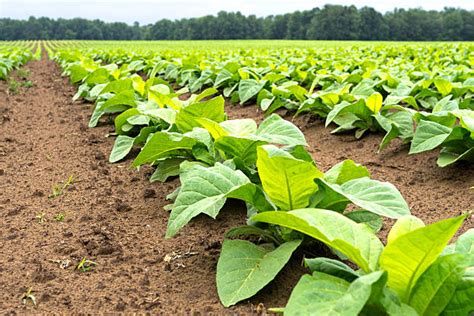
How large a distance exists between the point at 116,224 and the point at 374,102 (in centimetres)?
228

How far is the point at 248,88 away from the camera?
222 inches

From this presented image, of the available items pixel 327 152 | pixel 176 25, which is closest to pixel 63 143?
pixel 327 152

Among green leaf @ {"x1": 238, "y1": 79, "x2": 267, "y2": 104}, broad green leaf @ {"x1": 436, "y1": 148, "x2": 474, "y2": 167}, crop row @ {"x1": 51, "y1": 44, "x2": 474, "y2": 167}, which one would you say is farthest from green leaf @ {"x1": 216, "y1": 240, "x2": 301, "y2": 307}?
green leaf @ {"x1": 238, "y1": 79, "x2": 267, "y2": 104}

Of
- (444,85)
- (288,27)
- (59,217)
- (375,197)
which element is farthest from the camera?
(288,27)

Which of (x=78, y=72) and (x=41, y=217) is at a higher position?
(x=78, y=72)

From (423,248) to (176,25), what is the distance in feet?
239

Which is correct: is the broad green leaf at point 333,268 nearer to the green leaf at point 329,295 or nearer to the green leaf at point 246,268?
the green leaf at point 329,295

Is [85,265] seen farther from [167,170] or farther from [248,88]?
[248,88]

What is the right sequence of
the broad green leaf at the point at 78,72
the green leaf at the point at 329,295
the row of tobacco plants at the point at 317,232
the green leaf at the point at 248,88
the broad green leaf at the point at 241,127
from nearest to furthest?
the green leaf at the point at 329,295, the row of tobacco plants at the point at 317,232, the broad green leaf at the point at 241,127, the green leaf at the point at 248,88, the broad green leaf at the point at 78,72

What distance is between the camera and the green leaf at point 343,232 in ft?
4.67

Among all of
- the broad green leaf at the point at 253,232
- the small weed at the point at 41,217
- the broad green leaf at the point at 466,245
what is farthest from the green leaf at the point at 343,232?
the small weed at the point at 41,217

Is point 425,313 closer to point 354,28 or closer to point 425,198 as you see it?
point 425,198

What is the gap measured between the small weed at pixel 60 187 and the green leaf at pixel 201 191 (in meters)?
1.43

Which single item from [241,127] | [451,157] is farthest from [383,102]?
[241,127]
